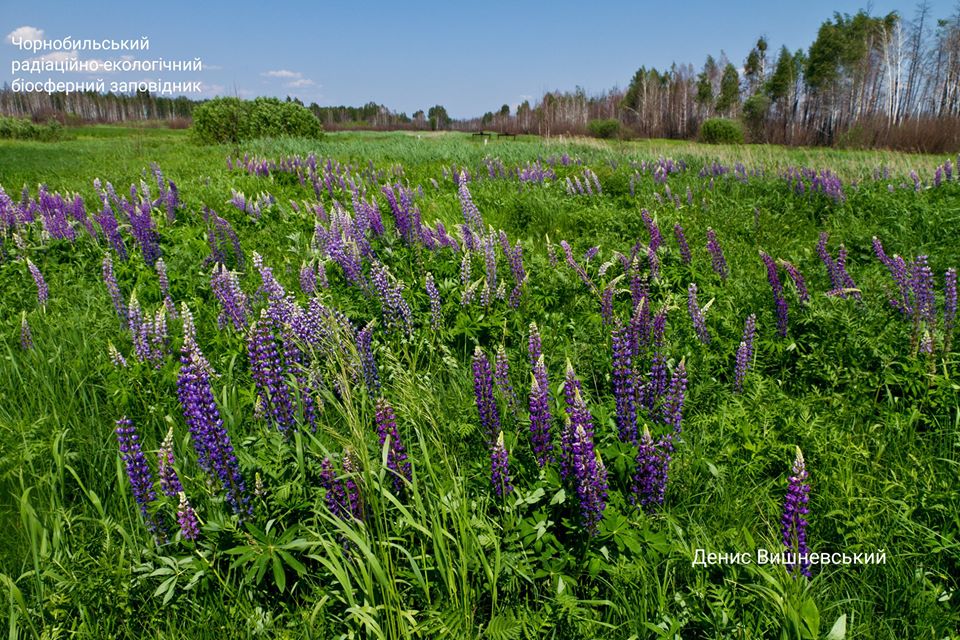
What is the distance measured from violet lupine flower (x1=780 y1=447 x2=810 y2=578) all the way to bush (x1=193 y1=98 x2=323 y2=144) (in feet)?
80.6

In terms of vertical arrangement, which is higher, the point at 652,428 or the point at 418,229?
the point at 418,229

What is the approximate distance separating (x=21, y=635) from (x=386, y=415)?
1482 millimetres

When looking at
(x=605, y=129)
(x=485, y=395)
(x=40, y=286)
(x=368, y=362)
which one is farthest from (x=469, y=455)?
(x=605, y=129)

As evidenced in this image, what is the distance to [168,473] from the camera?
224cm

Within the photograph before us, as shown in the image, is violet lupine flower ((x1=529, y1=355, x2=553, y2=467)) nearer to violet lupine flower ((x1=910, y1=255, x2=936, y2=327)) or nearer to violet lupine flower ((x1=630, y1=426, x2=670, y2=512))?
violet lupine flower ((x1=630, y1=426, x2=670, y2=512))

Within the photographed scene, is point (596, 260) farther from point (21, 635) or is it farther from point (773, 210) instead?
point (21, 635)

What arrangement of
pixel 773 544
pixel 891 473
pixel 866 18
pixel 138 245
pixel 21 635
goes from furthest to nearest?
pixel 866 18 → pixel 138 245 → pixel 891 473 → pixel 773 544 → pixel 21 635

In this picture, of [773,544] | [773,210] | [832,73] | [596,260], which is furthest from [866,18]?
[773,544]

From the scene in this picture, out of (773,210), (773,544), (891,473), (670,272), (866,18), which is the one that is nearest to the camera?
(773,544)

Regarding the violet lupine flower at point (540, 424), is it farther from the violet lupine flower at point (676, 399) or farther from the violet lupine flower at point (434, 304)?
the violet lupine flower at point (434, 304)

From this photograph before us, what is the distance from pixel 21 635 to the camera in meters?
1.94

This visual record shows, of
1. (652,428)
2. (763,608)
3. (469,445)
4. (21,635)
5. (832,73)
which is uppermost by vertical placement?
(832,73)

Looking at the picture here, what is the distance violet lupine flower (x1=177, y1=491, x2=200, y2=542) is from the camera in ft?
6.81

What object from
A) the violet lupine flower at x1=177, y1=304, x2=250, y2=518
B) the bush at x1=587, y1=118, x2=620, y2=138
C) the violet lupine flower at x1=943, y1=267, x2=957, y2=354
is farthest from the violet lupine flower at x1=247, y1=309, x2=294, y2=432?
the bush at x1=587, y1=118, x2=620, y2=138
